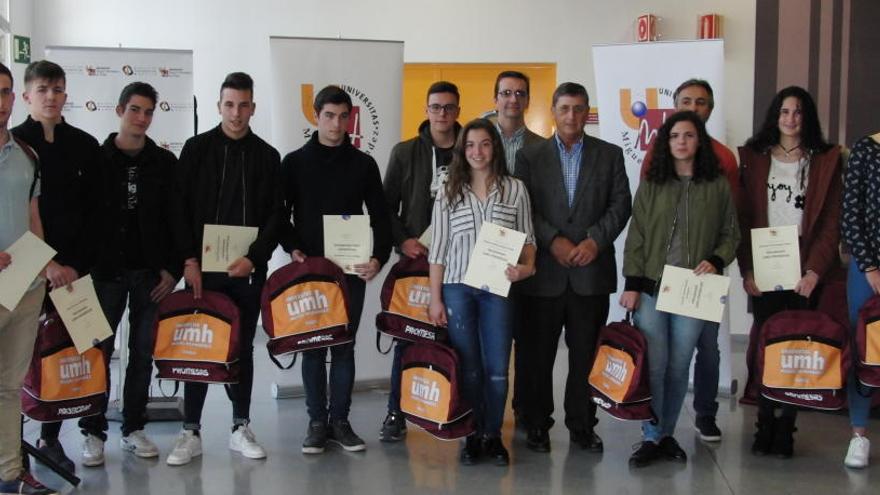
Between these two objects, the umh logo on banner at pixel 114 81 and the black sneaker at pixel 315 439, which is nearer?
the black sneaker at pixel 315 439

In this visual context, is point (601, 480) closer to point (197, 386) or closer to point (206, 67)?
point (197, 386)

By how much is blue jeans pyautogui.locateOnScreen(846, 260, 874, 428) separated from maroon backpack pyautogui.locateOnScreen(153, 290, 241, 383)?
260cm

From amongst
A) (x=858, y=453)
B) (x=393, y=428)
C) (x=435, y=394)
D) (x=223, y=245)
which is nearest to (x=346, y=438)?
(x=393, y=428)

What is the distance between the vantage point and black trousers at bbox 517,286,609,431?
3889 mm

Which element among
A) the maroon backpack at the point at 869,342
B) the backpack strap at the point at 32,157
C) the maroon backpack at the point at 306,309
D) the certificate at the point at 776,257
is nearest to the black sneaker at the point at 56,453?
the maroon backpack at the point at 306,309

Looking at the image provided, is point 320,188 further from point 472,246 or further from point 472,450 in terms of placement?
point 472,450

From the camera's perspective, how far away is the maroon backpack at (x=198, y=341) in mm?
3699

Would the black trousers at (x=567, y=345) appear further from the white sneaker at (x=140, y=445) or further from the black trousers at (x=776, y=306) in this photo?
the white sneaker at (x=140, y=445)

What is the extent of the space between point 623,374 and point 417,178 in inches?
52.1

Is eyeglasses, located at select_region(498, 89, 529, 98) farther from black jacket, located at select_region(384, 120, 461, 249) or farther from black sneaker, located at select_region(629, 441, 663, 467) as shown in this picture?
black sneaker, located at select_region(629, 441, 663, 467)

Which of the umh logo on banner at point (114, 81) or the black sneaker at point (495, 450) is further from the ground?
the umh logo on banner at point (114, 81)

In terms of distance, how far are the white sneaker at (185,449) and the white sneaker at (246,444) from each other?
6.2 inches

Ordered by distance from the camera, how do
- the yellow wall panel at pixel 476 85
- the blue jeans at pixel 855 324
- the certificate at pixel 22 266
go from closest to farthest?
the certificate at pixel 22 266 < the blue jeans at pixel 855 324 < the yellow wall panel at pixel 476 85

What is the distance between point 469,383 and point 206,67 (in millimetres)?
4756
